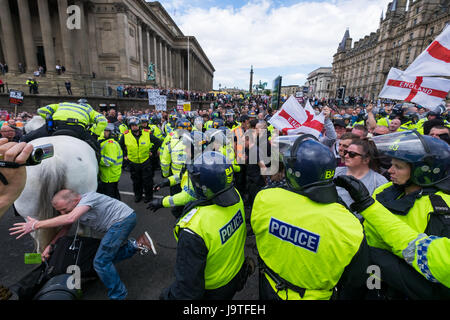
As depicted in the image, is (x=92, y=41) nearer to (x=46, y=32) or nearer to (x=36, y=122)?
(x=46, y=32)

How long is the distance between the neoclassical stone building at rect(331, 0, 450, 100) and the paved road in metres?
37.7

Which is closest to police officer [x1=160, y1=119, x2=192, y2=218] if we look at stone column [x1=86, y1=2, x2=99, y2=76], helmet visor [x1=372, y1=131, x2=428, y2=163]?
helmet visor [x1=372, y1=131, x2=428, y2=163]

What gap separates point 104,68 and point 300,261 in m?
33.8

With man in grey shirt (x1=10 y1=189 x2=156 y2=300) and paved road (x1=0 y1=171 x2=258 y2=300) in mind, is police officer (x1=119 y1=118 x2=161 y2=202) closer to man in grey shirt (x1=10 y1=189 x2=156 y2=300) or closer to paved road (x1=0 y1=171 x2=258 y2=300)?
paved road (x1=0 y1=171 x2=258 y2=300)

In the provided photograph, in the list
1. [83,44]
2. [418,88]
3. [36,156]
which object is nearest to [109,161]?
[36,156]

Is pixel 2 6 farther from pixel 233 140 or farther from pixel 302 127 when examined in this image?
pixel 302 127

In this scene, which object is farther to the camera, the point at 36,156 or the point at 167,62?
the point at 167,62

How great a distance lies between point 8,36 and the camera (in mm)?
22719

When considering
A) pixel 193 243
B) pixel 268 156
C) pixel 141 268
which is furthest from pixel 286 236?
pixel 268 156

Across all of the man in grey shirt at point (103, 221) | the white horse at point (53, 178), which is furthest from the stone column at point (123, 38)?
the man in grey shirt at point (103, 221)

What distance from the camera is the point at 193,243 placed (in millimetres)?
1613

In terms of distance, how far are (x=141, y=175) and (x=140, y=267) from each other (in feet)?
9.07

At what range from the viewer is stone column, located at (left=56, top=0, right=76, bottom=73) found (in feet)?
76.4

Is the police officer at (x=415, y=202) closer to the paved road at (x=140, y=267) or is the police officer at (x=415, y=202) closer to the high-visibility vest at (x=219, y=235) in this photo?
the high-visibility vest at (x=219, y=235)
